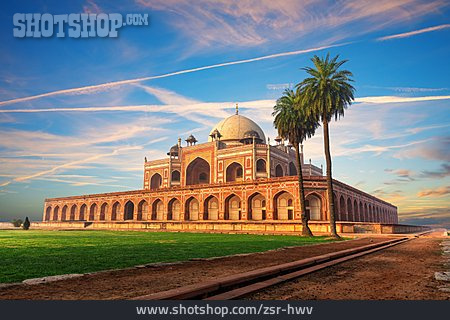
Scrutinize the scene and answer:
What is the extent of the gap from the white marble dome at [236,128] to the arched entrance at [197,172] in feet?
18.6

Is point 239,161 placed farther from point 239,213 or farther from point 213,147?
point 239,213

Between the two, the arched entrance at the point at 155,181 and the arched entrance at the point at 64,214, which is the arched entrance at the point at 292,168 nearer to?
the arched entrance at the point at 155,181

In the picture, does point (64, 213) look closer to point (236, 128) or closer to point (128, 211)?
point (128, 211)

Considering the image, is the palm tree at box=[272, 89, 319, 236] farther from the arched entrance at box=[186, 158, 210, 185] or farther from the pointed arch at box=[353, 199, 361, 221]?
the arched entrance at box=[186, 158, 210, 185]

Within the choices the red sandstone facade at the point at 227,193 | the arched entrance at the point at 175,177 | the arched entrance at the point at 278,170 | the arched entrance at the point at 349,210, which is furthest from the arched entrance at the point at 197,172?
the arched entrance at the point at 349,210

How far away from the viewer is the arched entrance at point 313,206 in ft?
124

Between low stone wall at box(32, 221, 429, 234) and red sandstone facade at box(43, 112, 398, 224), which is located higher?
red sandstone facade at box(43, 112, 398, 224)

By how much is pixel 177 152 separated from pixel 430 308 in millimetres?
58217

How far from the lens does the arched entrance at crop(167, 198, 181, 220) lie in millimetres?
49188

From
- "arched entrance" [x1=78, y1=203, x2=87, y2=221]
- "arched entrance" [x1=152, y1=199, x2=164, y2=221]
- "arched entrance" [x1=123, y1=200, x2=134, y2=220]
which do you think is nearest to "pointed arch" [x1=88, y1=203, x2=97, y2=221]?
"arched entrance" [x1=78, y1=203, x2=87, y2=221]

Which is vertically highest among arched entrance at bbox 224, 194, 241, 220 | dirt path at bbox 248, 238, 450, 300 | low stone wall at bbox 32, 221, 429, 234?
arched entrance at bbox 224, 194, 241, 220

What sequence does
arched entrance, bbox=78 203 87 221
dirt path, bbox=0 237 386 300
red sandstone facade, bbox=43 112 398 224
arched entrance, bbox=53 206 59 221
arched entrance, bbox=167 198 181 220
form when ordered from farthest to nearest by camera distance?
arched entrance, bbox=53 206 59 221
arched entrance, bbox=78 203 87 221
arched entrance, bbox=167 198 181 220
red sandstone facade, bbox=43 112 398 224
dirt path, bbox=0 237 386 300

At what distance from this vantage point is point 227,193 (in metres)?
42.1

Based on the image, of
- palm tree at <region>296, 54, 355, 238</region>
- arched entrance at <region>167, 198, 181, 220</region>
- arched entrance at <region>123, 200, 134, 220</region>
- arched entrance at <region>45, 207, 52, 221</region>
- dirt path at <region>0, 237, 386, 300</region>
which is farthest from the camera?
arched entrance at <region>45, 207, 52, 221</region>
